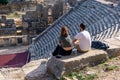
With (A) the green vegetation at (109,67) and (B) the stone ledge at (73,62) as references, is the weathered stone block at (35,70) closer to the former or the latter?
(B) the stone ledge at (73,62)

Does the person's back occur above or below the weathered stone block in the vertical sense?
above

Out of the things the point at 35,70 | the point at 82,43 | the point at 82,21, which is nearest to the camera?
the point at 82,43

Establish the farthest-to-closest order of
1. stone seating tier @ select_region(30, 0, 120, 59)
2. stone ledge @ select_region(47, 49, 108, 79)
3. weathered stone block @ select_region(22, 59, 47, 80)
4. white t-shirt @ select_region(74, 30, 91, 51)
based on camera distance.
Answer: stone seating tier @ select_region(30, 0, 120, 59) → white t-shirt @ select_region(74, 30, 91, 51) → weathered stone block @ select_region(22, 59, 47, 80) → stone ledge @ select_region(47, 49, 108, 79)

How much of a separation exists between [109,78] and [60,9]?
59.5 feet

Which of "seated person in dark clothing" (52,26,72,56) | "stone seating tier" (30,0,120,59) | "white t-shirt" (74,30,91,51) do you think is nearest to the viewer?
"white t-shirt" (74,30,91,51)

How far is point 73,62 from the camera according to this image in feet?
24.9

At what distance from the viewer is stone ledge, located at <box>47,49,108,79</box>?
7.51 meters

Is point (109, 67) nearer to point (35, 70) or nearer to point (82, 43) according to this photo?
point (82, 43)

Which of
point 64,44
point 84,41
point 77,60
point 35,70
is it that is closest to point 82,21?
point 64,44

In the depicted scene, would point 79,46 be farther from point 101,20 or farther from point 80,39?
point 101,20

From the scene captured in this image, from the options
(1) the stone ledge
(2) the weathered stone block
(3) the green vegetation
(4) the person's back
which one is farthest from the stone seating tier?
(3) the green vegetation

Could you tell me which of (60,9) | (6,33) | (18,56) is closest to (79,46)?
(18,56)

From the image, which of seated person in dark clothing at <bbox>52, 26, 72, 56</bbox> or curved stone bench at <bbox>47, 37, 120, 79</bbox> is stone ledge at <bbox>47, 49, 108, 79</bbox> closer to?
curved stone bench at <bbox>47, 37, 120, 79</bbox>

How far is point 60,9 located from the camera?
81.3ft
